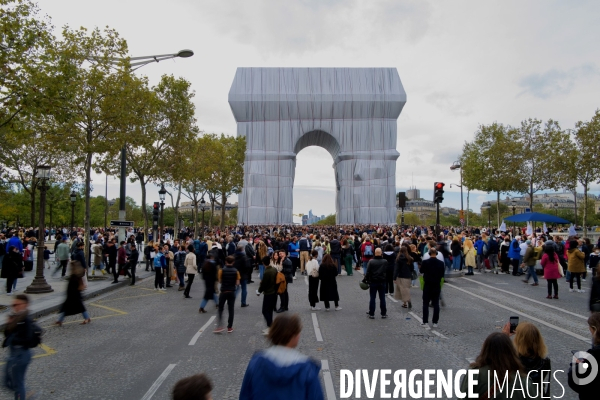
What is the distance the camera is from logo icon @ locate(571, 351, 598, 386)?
151 inches

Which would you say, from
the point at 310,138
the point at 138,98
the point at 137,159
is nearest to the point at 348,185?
the point at 310,138

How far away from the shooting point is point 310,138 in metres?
62.7

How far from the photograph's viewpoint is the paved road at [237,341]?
6.69 m

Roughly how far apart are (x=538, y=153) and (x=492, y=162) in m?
4.95

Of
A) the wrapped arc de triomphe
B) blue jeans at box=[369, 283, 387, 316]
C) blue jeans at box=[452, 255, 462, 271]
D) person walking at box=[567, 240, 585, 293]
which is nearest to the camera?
blue jeans at box=[369, 283, 387, 316]

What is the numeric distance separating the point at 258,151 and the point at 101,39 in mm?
37242

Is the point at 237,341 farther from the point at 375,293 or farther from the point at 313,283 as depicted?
the point at 313,283

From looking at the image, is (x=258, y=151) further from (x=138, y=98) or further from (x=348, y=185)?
(x=138, y=98)

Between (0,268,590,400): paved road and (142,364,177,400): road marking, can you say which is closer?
(142,364,177,400): road marking

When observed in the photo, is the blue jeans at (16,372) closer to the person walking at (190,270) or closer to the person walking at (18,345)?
the person walking at (18,345)

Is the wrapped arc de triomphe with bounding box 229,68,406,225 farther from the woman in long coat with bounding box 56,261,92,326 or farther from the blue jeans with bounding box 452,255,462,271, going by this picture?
the woman in long coat with bounding box 56,261,92,326

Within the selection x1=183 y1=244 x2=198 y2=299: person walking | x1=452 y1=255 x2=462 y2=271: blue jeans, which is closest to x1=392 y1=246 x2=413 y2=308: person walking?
x1=183 y1=244 x2=198 y2=299: person walking

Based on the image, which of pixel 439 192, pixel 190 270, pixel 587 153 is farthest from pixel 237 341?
pixel 587 153

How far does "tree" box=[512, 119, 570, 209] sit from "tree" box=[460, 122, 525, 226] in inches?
22.5
